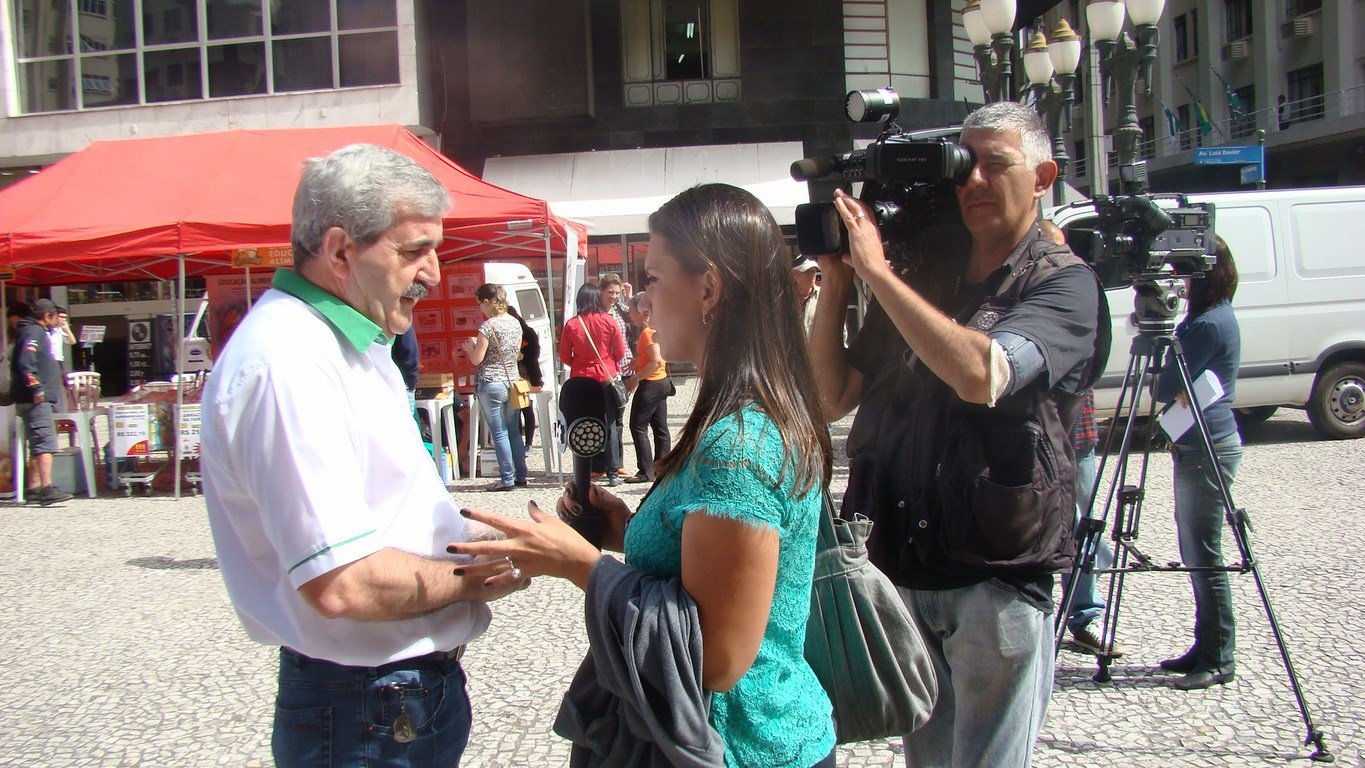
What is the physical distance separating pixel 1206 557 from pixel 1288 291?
21.6 feet

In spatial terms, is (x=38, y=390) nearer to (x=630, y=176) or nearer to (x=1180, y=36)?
(x=630, y=176)

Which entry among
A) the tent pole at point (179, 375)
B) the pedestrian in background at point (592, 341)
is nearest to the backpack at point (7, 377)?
the tent pole at point (179, 375)

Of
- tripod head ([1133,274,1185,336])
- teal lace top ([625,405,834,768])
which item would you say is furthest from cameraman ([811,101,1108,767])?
tripod head ([1133,274,1185,336])

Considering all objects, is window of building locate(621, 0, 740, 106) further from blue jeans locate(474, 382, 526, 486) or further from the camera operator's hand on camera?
the camera operator's hand on camera

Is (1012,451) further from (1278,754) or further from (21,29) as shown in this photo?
(21,29)

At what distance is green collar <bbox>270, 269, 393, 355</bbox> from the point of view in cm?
169

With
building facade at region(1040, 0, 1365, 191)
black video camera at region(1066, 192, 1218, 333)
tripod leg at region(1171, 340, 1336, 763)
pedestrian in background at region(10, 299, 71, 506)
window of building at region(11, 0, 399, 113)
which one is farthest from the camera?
building facade at region(1040, 0, 1365, 191)

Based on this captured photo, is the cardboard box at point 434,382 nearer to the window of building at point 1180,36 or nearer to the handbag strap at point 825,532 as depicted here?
the handbag strap at point 825,532

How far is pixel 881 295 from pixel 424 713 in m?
1.16

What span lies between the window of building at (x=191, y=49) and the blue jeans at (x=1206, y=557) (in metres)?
16.2

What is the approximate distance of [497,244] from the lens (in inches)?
429

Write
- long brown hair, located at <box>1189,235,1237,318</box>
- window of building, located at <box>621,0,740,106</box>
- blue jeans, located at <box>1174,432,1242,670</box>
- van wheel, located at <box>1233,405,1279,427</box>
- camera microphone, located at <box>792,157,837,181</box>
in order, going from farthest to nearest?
window of building, located at <box>621,0,740,106</box> < van wheel, located at <box>1233,405,1279,427</box> < long brown hair, located at <box>1189,235,1237,318</box> < blue jeans, located at <box>1174,432,1242,670</box> < camera microphone, located at <box>792,157,837,181</box>

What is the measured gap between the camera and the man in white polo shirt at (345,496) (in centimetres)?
151

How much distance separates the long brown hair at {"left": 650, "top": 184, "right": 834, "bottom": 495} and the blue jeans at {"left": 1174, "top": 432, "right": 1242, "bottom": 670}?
3.01m
